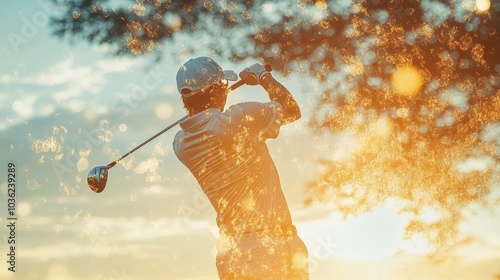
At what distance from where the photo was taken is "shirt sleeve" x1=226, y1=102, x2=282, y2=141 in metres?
5.65

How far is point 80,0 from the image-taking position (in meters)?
10.4

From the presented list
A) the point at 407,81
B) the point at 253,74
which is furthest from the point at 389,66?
the point at 253,74

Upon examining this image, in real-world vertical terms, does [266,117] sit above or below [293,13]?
below

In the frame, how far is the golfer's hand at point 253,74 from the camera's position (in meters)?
6.20

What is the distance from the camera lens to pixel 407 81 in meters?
10.1

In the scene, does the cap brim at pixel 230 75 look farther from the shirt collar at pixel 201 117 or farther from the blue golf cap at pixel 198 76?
the shirt collar at pixel 201 117

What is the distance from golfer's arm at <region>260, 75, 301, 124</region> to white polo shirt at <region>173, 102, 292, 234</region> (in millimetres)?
94

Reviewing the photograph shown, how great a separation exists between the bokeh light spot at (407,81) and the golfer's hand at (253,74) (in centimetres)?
420

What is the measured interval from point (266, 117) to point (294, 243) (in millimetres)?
1082

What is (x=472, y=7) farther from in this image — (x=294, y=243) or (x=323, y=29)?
(x=294, y=243)

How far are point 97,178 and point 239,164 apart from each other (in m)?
2.57

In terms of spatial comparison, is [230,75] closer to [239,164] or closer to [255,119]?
[255,119]

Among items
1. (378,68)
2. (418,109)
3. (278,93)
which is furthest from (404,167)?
(278,93)

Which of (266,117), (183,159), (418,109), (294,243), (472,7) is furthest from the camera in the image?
(418,109)
